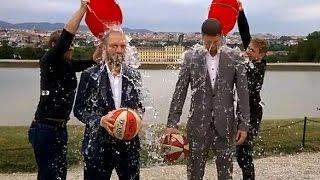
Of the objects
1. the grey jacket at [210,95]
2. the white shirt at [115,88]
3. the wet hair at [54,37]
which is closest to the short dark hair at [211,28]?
the grey jacket at [210,95]

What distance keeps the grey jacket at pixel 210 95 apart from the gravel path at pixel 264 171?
3.64m

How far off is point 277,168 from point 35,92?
2237 cm

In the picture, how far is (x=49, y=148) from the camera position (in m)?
4.96

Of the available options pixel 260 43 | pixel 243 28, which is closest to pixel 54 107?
pixel 243 28

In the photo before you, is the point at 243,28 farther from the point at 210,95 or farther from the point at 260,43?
the point at 210,95

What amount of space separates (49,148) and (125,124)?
0.96m

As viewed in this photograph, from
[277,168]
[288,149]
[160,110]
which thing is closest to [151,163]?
[277,168]

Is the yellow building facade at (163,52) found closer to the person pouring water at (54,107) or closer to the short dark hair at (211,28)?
the person pouring water at (54,107)

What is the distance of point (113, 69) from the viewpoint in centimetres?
457

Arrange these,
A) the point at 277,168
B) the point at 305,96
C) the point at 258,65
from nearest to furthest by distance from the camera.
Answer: the point at 258,65 < the point at 277,168 < the point at 305,96

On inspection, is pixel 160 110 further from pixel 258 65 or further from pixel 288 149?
pixel 258 65

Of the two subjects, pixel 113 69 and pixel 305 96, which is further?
pixel 305 96

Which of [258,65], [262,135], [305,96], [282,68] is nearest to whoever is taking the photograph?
[258,65]

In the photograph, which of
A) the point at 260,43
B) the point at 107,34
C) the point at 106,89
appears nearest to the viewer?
the point at 106,89
